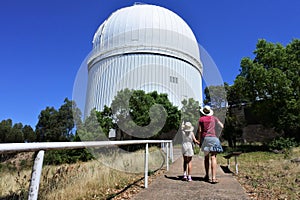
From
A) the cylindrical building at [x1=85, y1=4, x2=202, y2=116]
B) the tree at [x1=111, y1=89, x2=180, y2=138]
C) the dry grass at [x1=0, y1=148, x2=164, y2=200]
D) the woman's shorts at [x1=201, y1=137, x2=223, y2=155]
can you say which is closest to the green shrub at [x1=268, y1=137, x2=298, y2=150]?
the tree at [x1=111, y1=89, x2=180, y2=138]

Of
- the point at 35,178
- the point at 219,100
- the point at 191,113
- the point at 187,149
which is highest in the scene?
the point at 219,100

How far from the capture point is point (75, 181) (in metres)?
4.20

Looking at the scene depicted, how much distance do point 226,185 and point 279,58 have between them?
1563cm

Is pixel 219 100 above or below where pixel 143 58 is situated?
below

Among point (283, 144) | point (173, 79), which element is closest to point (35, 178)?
point (283, 144)

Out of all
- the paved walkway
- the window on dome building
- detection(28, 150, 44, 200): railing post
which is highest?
the window on dome building

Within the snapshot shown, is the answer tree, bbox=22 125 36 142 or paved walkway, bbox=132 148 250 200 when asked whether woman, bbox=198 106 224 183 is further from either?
tree, bbox=22 125 36 142

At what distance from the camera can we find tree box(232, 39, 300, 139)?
1562 cm

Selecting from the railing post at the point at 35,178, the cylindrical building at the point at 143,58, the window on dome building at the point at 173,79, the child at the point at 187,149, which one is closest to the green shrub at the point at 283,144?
the cylindrical building at the point at 143,58

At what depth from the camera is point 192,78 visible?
26.3 metres

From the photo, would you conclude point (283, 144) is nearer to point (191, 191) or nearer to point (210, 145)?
point (210, 145)

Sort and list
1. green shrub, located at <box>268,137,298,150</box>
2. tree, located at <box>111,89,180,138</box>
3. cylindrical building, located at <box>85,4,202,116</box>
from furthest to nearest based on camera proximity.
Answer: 1. cylindrical building, located at <box>85,4,202,116</box>
2. tree, located at <box>111,89,180,138</box>
3. green shrub, located at <box>268,137,298,150</box>

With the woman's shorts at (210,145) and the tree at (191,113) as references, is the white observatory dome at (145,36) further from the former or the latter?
the woman's shorts at (210,145)

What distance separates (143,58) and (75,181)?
20981mm
